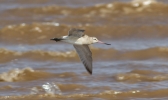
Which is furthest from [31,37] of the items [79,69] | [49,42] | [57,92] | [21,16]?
[57,92]

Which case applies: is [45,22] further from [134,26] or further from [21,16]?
[134,26]

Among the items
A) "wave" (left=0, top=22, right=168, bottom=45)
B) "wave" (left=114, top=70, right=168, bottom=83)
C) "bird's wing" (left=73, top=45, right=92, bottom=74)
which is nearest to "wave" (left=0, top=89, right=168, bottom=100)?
"bird's wing" (left=73, top=45, right=92, bottom=74)

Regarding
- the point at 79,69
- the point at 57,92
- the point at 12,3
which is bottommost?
the point at 57,92

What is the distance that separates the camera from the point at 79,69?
9867 mm

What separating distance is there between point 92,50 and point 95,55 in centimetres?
25

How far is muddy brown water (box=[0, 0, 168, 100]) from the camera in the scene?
332 inches

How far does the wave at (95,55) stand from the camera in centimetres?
1071

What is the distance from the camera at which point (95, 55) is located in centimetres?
1105

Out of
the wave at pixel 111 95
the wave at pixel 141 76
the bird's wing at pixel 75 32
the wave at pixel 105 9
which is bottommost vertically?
the wave at pixel 111 95

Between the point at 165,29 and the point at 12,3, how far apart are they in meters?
4.43

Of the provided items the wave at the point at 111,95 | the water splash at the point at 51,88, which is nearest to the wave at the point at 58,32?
the water splash at the point at 51,88

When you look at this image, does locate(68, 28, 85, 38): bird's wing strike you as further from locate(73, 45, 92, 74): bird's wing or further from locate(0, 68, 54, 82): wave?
locate(0, 68, 54, 82): wave

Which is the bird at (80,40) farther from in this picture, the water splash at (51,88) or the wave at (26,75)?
the wave at (26,75)

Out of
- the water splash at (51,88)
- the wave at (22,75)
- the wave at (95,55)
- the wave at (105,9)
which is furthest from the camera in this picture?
the wave at (105,9)
